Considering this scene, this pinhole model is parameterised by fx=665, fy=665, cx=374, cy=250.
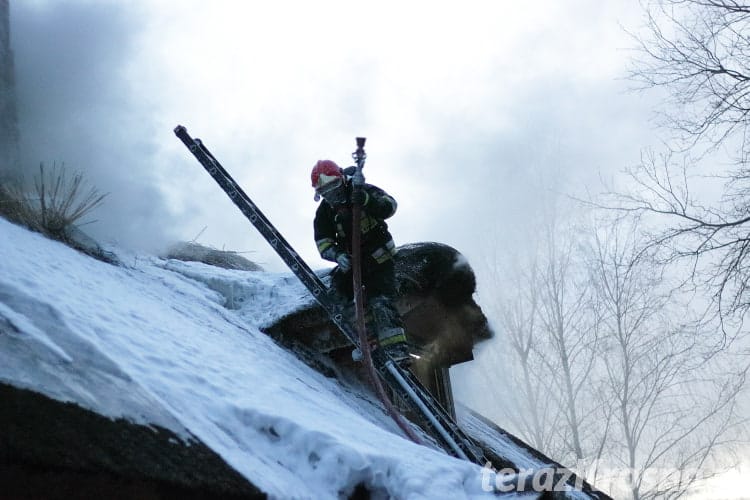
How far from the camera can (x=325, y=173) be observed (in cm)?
475

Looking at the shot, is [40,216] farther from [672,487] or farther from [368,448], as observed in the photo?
[672,487]

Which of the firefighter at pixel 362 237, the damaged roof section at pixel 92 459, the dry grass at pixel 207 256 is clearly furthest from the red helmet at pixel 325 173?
the damaged roof section at pixel 92 459

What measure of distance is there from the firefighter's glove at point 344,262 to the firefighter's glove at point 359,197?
43 cm

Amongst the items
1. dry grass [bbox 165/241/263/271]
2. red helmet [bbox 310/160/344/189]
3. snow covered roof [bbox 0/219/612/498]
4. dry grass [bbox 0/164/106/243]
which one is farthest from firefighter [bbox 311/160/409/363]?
dry grass [bbox 165/241/263/271]

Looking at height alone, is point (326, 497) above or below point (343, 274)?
below

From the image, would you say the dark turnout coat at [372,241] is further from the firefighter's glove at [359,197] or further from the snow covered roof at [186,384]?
the snow covered roof at [186,384]

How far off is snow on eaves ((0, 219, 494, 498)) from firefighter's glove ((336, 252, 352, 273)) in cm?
89

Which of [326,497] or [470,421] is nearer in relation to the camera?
[326,497]

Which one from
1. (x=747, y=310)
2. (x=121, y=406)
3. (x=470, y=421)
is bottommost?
(x=121, y=406)

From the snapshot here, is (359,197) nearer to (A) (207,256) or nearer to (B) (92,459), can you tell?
(B) (92,459)

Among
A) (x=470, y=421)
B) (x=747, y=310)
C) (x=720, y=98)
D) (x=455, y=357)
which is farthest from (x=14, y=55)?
(x=747, y=310)

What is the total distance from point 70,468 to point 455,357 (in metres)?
5.62

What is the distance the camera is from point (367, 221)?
479 cm

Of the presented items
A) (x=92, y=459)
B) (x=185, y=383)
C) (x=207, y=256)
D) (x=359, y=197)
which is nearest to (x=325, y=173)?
(x=359, y=197)
